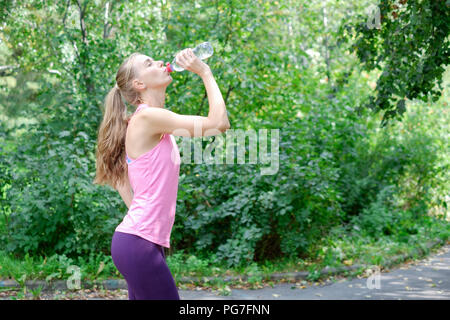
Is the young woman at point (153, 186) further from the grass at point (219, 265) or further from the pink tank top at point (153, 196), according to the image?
the grass at point (219, 265)

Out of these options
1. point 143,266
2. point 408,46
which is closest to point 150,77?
point 143,266

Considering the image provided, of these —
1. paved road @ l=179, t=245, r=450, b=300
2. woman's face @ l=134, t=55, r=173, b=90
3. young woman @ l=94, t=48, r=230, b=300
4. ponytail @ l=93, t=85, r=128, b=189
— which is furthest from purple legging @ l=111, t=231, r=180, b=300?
paved road @ l=179, t=245, r=450, b=300

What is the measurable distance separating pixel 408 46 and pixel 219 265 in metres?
3.66

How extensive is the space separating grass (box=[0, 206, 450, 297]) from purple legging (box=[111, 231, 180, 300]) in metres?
3.73

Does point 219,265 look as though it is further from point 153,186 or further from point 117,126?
point 153,186

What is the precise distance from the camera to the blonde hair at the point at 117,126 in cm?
269

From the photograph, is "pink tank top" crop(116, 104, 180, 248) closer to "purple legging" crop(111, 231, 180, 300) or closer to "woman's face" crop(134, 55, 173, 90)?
"purple legging" crop(111, 231, 180, 300)

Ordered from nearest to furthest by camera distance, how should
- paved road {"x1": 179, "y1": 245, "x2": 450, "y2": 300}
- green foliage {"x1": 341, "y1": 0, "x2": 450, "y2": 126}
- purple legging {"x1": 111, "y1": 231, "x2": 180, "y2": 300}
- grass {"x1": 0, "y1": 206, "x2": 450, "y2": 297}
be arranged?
purple legging {"x1": 111, "y1": 231, "x2": 180, "y2": 300} → green foliage {"x1": 341, "y1": 0, "x2": 450, "y2": 126} → paved road {"x1": 179, "y1": 245, "x2": 450, "y2": 300} → grass {"x1": 0, "y1": 206, "x2": 450, "y2": 297}

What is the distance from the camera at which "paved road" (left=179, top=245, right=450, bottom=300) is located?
5785 mm

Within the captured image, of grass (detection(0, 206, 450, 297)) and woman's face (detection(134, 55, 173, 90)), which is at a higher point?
woman's face (detection(134, 55, 173, 90))
